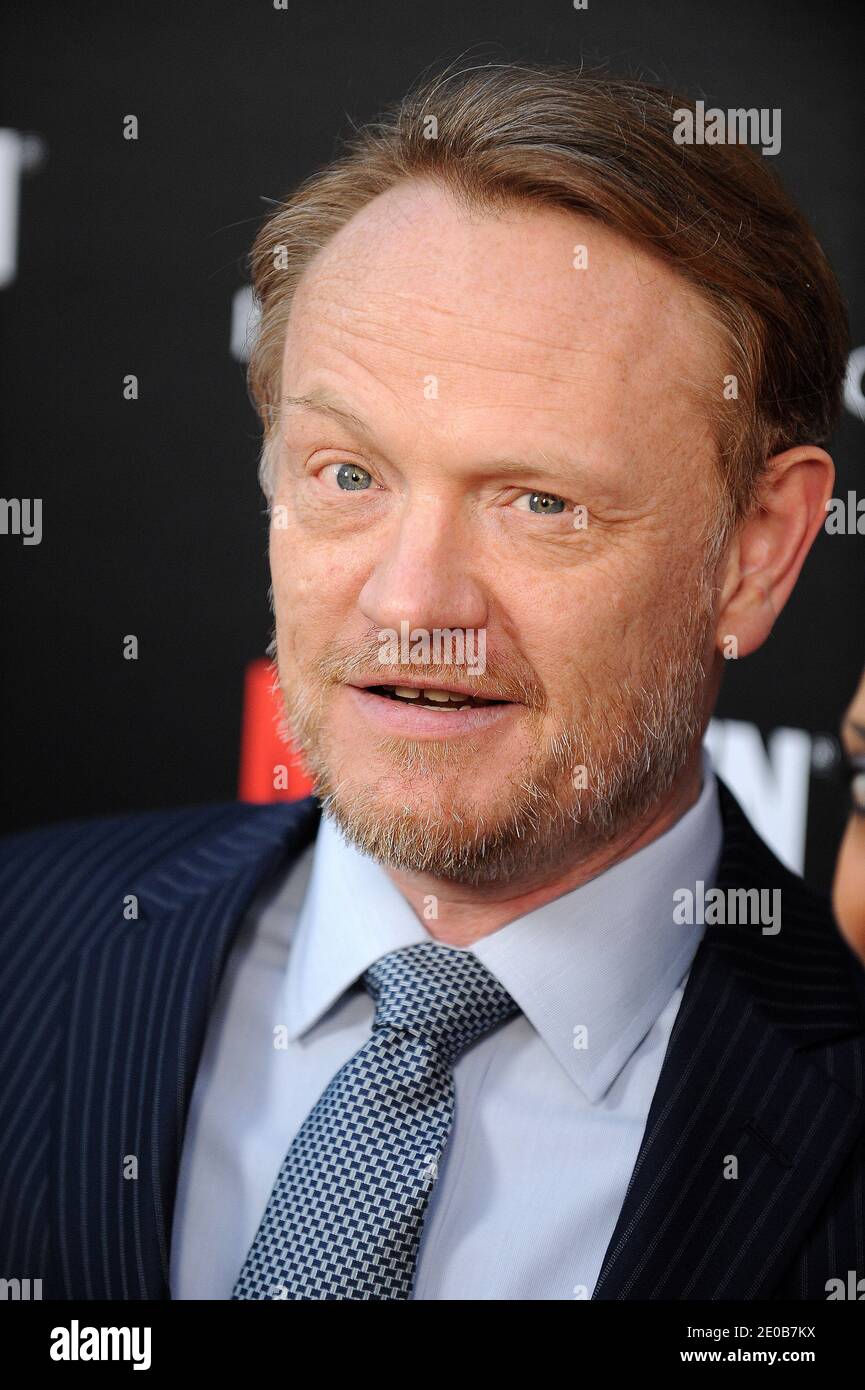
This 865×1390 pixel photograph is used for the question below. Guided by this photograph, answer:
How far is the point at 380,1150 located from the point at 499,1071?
0.63 feet

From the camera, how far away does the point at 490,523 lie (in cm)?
165

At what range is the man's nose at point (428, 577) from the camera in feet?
5.16

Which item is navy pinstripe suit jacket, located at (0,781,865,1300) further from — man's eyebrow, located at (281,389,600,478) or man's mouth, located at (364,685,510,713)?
man's eyebrow, located at (281,389,600,478)

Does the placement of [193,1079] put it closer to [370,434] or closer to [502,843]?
[502,843]

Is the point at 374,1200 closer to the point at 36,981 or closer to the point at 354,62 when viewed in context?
the point at 36,981

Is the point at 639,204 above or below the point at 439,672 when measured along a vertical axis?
above

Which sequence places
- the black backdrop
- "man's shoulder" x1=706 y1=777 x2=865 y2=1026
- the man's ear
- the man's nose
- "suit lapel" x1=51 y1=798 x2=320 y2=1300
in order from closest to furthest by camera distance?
the man's nose → "suit lapel" x1=51 y1=798 x2=320 y2=1300 → "man's shoulder" x1=706 y1=777 x2=865 y2=1026 → the man's ear → the black backdrop

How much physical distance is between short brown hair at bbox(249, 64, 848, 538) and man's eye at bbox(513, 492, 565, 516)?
10.6 inches

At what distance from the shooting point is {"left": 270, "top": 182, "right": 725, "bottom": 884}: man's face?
162 cm

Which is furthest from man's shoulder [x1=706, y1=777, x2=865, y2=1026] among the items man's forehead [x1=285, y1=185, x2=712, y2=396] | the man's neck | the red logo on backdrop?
the red logo on backdrop

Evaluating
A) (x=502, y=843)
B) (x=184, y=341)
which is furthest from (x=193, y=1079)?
(x=184, y=341)

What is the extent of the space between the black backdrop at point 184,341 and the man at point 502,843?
397mm

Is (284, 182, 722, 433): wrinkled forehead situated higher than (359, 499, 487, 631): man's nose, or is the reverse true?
(284, 182, 722, 433): wrinkled forehead
